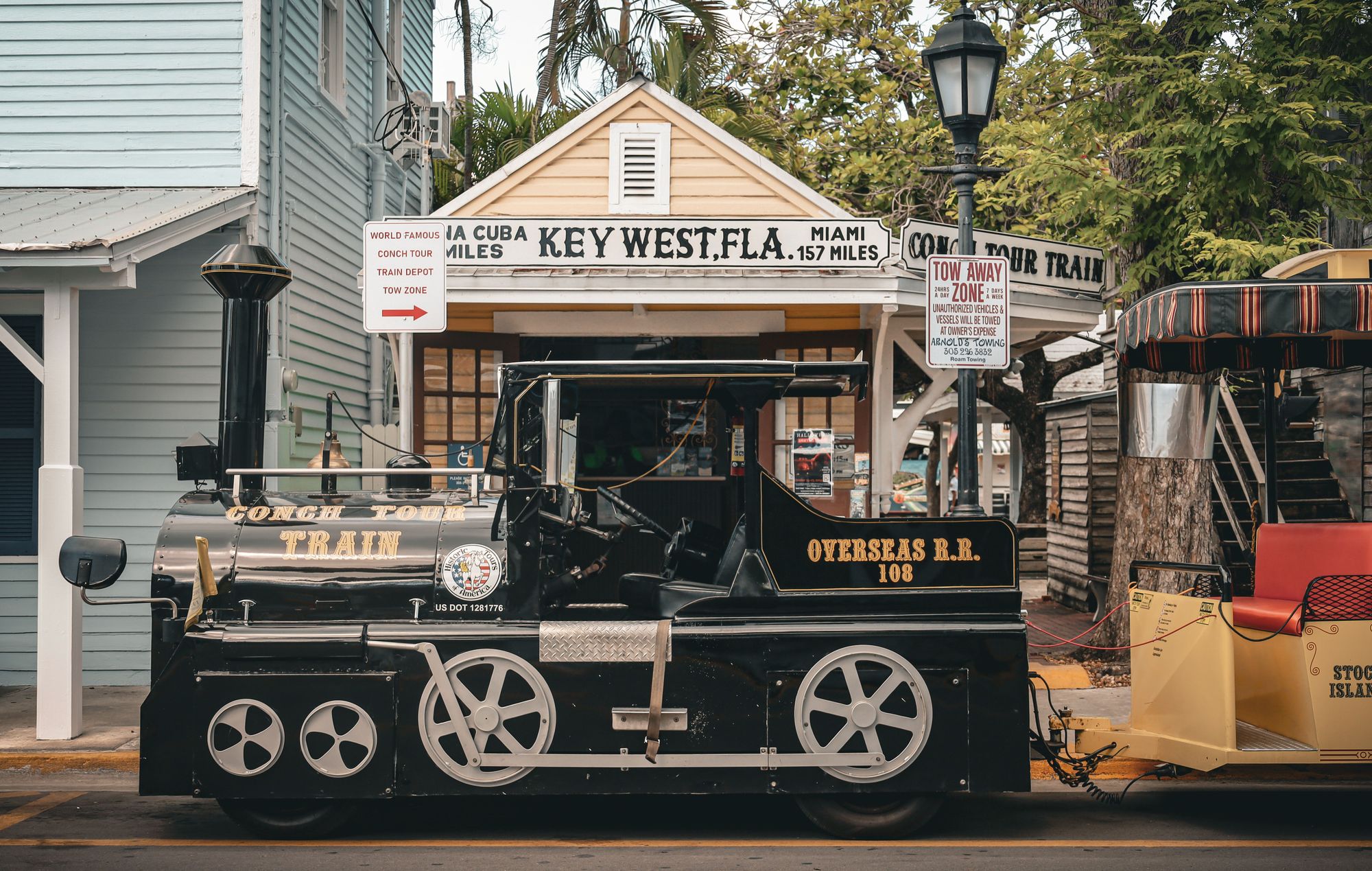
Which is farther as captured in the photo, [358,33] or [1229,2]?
[358,33]

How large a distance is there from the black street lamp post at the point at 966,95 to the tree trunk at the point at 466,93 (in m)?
11.9

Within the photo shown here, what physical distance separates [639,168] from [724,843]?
6911 mm

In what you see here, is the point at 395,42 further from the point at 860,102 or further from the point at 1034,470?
the point at 1034,470

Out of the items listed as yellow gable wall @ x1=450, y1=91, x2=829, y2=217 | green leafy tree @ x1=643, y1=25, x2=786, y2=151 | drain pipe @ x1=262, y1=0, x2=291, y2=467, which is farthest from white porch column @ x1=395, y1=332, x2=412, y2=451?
green leafy tree @ x1=643, y1=25, x2=786, y2=151

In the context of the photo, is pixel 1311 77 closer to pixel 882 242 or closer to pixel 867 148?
pixel 882 242

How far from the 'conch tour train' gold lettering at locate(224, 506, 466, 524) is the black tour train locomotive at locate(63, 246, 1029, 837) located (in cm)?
13

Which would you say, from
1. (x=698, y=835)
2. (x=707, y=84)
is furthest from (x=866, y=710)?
(x=707, y=84)

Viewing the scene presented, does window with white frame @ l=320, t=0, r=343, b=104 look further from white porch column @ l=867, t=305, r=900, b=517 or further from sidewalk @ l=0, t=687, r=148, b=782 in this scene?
sidewalk @ l=0, t=687, r=148, b=782

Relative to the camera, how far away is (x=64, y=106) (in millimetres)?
10438

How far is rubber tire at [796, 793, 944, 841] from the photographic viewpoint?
5.81 meters

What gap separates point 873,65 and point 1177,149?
8571mm

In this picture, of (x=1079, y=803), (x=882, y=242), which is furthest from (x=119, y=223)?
(x=1079, y=803)

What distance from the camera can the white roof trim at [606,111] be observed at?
35.9 feet

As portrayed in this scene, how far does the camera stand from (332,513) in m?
6.08
